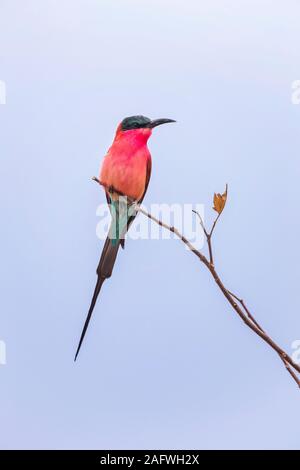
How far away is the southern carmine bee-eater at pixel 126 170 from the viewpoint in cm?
184

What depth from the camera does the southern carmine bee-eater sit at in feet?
6.05

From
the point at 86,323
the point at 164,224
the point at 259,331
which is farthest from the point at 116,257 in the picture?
the point at 259,331

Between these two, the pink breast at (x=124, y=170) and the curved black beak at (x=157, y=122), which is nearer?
the curved black beak at (x=157, y=122)

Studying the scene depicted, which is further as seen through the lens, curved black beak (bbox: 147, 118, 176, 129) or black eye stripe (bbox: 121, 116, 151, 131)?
black eye stripe (bbox: 121, 116, 151, 131)

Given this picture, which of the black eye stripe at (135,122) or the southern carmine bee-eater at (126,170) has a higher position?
the black eye stripe at (135,122)

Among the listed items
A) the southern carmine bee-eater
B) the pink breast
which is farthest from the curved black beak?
the pink breast

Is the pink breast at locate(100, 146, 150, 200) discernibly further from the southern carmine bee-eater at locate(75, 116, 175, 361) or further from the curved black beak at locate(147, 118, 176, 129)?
the curved black beak at locate(147, 118, 176, 129)

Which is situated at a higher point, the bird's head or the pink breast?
the bird's head

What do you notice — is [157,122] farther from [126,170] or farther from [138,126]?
[126,170]

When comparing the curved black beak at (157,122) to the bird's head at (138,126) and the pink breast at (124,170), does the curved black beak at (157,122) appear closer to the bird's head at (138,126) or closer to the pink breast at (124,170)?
the bird's head at (138,126)

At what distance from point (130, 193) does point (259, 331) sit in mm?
1064

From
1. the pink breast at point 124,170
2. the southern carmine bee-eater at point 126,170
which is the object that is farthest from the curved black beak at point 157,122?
the pink breast at point 124,170

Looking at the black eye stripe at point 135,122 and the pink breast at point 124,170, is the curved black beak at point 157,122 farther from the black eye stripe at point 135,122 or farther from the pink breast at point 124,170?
the pink breast at point 124,170

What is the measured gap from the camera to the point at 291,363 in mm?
993
